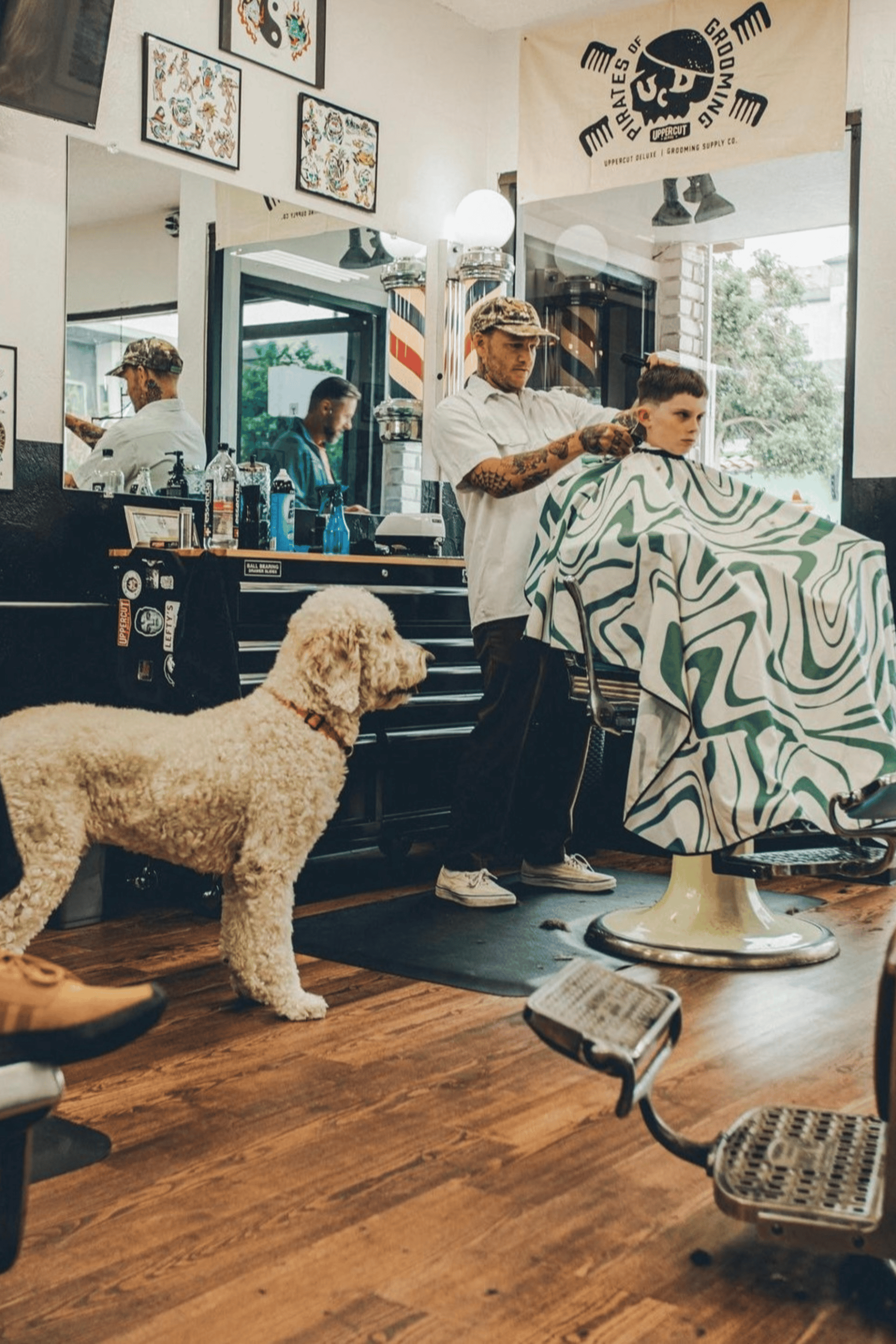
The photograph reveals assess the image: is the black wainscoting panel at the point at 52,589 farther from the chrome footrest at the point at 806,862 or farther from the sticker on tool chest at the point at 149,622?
the chrome footrest at the point at 806,862

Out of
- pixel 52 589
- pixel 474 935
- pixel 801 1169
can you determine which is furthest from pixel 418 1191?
pixel 52 589

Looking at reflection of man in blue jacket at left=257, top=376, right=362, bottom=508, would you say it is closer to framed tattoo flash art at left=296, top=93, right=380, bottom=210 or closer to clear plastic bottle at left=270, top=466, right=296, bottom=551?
clear plastic bottle at left=270, top=466, right=296, bottom=551

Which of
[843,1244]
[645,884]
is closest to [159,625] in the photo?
[645,884]

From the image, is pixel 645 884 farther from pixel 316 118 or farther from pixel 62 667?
pixel 316 118

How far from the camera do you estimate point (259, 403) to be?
4.18 meters

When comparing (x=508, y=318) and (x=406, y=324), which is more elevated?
(x=406, y=324)

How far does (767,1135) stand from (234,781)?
4.16 ft

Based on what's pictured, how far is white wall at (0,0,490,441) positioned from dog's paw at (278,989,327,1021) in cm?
173

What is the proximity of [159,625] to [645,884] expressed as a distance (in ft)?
5.41

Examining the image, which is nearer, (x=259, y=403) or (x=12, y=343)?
(x=12, y=343)

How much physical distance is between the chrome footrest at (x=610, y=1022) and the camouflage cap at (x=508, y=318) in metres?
2.14

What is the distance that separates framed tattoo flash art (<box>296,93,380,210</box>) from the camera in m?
4.30

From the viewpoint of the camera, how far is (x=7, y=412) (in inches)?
134

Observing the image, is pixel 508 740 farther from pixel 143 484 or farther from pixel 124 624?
pixel 143 484
